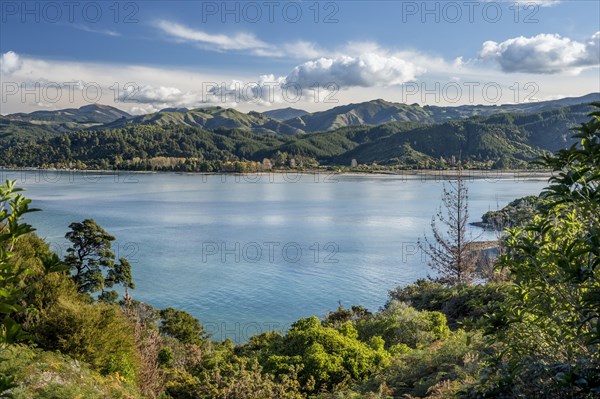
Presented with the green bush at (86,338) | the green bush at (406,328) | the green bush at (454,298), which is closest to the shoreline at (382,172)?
the green bush at (454,298)

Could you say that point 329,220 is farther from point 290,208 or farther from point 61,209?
point 61,209

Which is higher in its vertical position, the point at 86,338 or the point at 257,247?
the point at 86,338

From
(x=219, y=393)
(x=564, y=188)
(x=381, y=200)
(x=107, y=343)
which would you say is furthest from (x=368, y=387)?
(x=381, y=200)

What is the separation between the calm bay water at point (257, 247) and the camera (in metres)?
31.8

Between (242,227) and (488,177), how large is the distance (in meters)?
103

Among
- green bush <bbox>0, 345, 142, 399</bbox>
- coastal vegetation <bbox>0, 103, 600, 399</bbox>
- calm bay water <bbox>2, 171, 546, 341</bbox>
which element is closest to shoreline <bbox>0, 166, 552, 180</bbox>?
calm bay water <bbox>2, 171, 546, 341</bbox>

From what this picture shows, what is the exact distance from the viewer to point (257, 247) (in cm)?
4959

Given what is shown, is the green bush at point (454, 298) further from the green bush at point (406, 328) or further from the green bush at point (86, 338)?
the green bush at point (86, 338)

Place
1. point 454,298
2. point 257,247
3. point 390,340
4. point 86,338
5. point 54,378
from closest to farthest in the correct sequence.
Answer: point 54,378
point 86,338
point 390,340
point 454,298
point 257,247

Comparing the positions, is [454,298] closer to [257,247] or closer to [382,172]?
[257,247]

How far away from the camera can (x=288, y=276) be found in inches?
1506

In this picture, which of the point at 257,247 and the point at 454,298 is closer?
the point at 454,298

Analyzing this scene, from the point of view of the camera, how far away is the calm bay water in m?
31.8

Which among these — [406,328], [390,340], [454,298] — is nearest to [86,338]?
[390,340]
